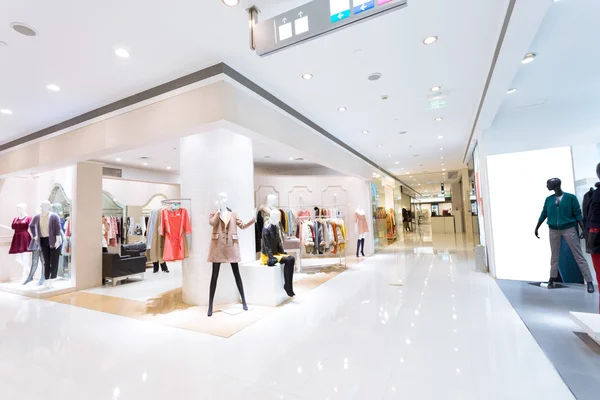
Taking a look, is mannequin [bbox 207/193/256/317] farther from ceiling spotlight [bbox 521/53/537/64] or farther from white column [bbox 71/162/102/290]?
ceiling spotlight [bbox 521/53/537/64]

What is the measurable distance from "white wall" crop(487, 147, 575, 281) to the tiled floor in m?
0.68

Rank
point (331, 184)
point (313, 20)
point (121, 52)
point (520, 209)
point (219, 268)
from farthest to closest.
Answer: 1. point (331, 184)
2. point (520, 209)
3. point (219, 268)
4. point (121, 52)
5. point (313, 20)

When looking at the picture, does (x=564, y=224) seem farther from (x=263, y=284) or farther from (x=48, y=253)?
(x=48, y=253)

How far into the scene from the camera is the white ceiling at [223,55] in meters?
2.54

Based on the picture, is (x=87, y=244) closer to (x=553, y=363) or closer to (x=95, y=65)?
(x=95, y=65)

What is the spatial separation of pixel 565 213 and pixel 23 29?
722 centimetres

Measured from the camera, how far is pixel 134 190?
31.4ft

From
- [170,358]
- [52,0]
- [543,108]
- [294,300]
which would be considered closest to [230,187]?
[294,300]

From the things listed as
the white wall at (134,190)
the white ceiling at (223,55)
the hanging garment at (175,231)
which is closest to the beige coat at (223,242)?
the hanging garment at (175,231)

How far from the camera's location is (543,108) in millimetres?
5496

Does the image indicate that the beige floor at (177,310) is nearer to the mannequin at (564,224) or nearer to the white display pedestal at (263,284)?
the white display pedestal at (263,284)

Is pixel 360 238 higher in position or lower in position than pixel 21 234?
lower

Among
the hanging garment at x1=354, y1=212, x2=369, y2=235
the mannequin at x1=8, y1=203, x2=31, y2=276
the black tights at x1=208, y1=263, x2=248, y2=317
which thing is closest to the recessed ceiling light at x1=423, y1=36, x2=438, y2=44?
the black tights at x1=208, y1=263, x2=248, y2=317

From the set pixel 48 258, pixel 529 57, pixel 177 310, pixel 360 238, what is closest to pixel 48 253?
pixel 48 258
